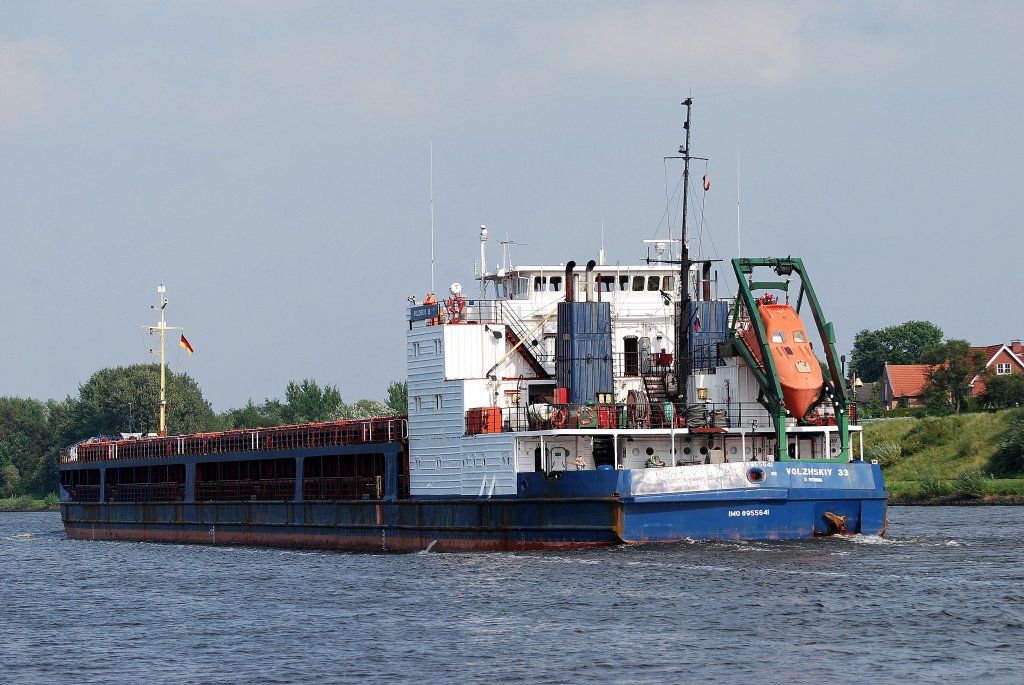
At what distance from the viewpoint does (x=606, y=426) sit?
38562 mm

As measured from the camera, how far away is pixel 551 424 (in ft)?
128

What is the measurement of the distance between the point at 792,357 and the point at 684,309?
14.3 feet

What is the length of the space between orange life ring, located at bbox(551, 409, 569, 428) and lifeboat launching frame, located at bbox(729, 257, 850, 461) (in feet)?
15.3

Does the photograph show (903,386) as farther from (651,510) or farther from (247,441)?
(651,510)

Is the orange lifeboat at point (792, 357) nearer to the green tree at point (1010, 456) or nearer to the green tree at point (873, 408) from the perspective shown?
the green tree at point (1010, 456)

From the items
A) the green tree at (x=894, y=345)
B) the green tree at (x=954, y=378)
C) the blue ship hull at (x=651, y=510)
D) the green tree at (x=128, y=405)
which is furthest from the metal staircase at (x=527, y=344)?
the green tree at (x=894, y=345)

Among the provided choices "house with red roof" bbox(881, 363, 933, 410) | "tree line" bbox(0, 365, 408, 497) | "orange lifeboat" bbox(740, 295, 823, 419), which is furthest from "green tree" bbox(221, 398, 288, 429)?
"orange lifeboat" bbox(740, 295, 823, 419)

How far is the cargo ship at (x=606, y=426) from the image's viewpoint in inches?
1451

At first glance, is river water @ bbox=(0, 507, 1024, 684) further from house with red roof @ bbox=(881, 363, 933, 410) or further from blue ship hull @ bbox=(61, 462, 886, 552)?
house with red roof @ bbox=(881, 363, 933, 410)

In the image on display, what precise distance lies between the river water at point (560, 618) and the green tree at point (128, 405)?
7549cm

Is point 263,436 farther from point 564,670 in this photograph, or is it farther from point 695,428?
point 564,670

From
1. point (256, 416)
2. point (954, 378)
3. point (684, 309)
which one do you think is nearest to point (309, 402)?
point (256, 416)

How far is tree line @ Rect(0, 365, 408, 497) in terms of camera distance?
117 m

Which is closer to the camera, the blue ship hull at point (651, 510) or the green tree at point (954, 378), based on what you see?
the blue ship hull at point (651, 510)
